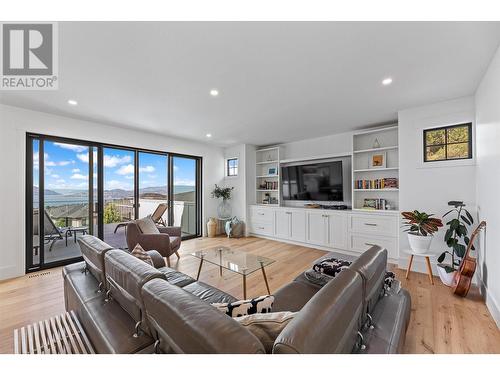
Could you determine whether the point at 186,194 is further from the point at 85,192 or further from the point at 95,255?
the point at 95,255

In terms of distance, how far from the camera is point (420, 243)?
2.85 m

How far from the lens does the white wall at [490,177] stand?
1.94 metres

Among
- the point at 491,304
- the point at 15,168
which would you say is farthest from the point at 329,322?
the point at 15,168

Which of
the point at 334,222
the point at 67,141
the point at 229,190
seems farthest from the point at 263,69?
the point at 229,190

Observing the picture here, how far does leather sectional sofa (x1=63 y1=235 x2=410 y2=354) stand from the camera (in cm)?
72

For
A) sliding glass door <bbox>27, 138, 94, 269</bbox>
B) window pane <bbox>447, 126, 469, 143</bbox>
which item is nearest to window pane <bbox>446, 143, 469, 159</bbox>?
window pane <bbox>447, 126, 469, 143</bbox>

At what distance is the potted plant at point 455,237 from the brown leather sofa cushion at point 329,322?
8.08ft

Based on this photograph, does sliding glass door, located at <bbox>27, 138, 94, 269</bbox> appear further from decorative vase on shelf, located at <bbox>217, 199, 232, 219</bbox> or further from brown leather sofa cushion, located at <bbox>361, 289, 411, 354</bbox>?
brown leather sofa cushion, located at <bbox>361, 289, 411, 354</bbox>

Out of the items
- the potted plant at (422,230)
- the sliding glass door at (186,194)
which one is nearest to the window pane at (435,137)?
the potted plant at (422,230)

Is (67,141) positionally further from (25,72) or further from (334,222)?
(334,222)

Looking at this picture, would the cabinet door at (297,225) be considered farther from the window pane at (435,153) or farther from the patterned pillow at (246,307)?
the patterned pillow at (246,307)

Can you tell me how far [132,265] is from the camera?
124 cm

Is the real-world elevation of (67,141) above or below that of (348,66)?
below
